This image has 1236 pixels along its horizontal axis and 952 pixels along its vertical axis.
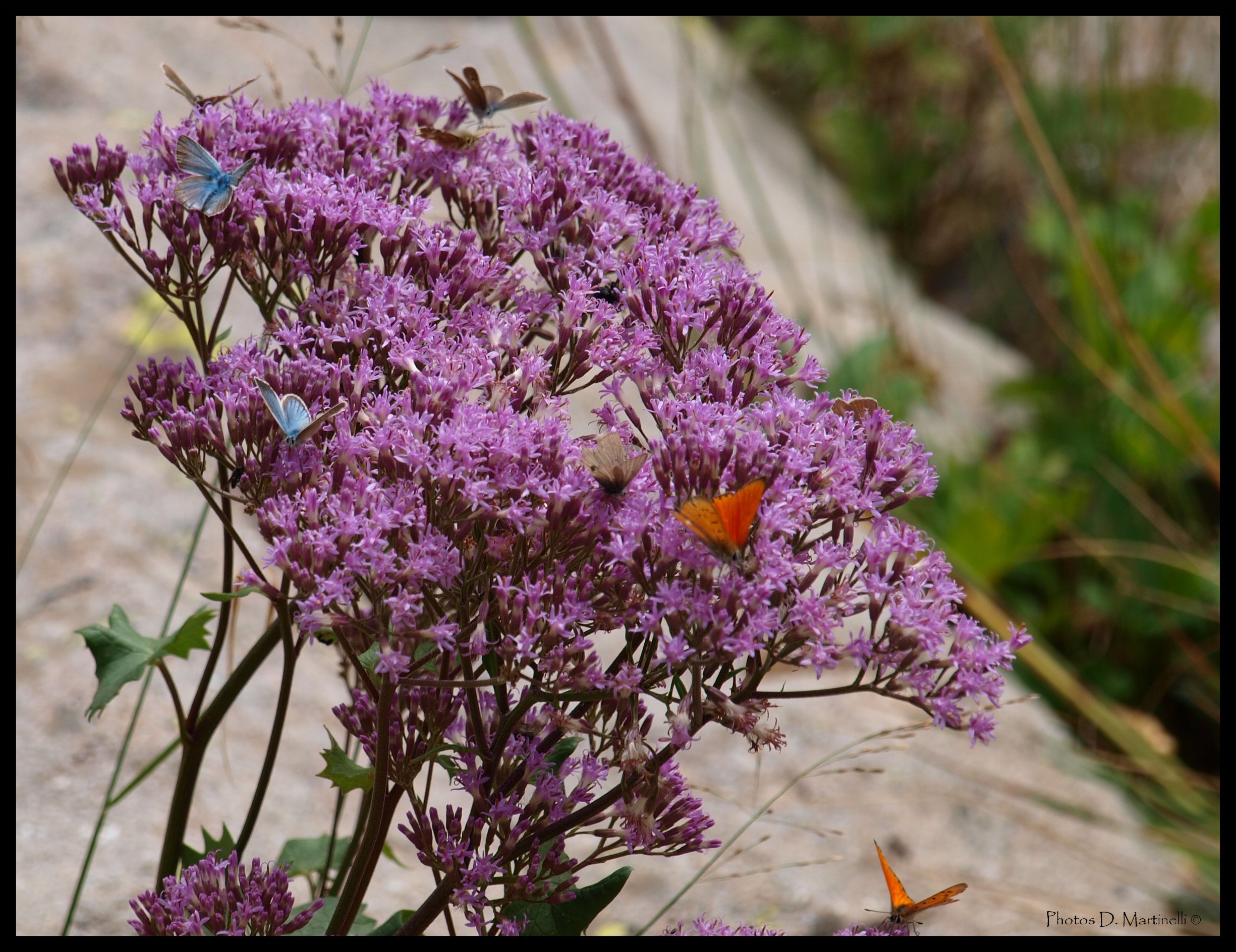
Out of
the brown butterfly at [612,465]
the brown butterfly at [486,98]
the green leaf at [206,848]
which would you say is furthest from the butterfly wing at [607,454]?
the green leaf at [206,848]

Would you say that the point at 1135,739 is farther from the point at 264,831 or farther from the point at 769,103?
the point at 769,103

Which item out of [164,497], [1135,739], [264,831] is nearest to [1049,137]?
[1135,739]

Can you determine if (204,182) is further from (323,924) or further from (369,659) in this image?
(323,924)

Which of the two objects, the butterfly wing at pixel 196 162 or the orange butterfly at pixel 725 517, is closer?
the orange butterfly at pixel 725 517

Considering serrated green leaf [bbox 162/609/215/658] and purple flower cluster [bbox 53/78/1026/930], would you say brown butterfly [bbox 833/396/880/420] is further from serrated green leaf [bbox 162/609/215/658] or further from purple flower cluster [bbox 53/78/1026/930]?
serrated green leaf [bbox 162/609/215/658]

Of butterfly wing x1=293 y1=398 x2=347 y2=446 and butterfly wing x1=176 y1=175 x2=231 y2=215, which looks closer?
butterfly wing x1=293 y1=398 x2=347 y2=446

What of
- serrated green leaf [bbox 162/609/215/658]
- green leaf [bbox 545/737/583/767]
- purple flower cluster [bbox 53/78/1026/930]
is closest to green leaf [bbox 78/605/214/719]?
serrated green leaf [bbox 162/609/215/658]

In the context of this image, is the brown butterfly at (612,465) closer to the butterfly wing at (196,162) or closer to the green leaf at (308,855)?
the butterfly wing at (196,162)
